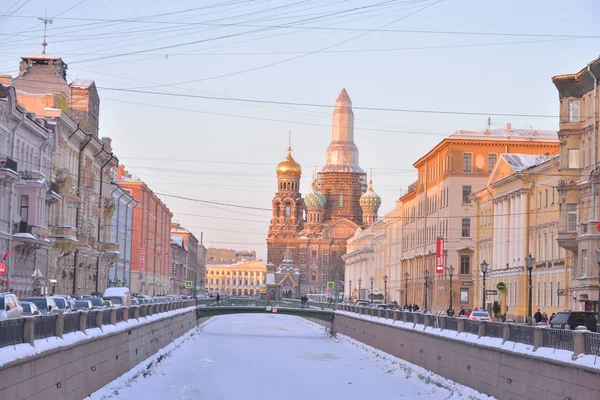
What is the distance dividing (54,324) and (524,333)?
12.4 m

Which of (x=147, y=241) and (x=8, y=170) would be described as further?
(x=147, y=241)

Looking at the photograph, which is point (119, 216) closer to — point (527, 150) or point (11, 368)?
point (527, 150)

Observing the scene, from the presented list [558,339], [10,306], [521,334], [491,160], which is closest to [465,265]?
[491,160]

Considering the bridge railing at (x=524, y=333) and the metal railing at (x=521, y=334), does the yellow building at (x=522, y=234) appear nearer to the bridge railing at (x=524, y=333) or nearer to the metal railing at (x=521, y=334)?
the bridge railing at (x=524, y=333)

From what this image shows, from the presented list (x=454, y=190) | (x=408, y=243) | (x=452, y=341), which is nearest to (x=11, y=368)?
(x=452, y=341)

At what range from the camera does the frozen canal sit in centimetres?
4156

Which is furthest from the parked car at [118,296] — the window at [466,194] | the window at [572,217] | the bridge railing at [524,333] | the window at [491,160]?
the window at [491,160]

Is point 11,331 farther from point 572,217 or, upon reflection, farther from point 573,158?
point 573,158

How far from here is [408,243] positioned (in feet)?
434

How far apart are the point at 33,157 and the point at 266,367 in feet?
57.9

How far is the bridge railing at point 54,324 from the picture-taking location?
24719 mm

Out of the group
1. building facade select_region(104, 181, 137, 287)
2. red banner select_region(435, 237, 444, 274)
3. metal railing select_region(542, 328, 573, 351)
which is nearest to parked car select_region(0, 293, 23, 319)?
metal railing select_region(542, 328, 573, 351)

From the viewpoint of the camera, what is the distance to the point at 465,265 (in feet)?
342

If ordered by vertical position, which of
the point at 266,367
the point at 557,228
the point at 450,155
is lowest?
the point at 266,367
